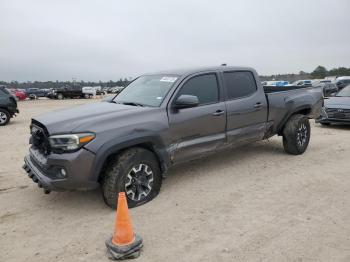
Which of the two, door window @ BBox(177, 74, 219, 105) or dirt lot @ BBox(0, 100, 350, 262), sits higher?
door window @ BBox(177, 74, 219, 105)

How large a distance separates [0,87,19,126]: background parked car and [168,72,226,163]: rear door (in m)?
10.7

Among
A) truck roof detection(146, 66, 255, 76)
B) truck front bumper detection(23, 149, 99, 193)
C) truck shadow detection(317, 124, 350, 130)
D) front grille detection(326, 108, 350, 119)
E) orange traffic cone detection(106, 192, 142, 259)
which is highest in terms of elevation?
truck roof detection(146, 66, 255, 76)

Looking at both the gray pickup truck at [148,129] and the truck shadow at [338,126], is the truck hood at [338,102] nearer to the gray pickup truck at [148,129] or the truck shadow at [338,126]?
the truck shadow at [338,126]

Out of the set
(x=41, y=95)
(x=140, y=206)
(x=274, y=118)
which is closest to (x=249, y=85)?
(x=274, y=118)

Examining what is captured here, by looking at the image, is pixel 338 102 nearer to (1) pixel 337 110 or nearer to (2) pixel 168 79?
(1) pixel 337 110

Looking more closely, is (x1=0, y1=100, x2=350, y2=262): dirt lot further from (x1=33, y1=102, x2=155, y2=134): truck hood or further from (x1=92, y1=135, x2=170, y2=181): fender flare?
(x1=33, y1=102, x2=155, y2=134): truck hood

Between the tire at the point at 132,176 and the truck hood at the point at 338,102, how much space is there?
8172 millimetres

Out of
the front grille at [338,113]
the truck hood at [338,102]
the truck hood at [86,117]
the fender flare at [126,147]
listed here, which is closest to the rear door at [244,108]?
the fender flare at [126,147]

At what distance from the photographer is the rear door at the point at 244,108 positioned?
5.93m

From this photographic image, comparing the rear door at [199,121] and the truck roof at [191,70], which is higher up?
the truck roof at [191,70]

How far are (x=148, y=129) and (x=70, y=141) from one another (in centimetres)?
103

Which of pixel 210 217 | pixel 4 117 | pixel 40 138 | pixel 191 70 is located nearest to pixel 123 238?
pixel 210 217

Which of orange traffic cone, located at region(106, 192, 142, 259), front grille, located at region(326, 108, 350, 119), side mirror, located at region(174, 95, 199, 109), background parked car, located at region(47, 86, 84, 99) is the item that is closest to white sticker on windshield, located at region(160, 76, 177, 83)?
side mirror, located at region(174, 95, 199, 109)

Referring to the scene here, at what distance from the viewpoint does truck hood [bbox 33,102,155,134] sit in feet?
14.2
